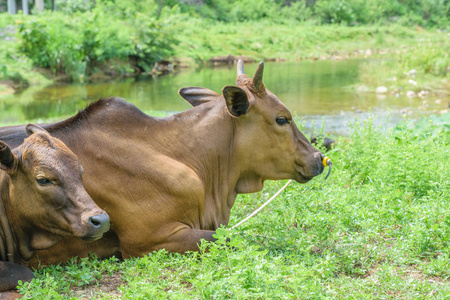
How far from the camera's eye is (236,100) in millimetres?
5238

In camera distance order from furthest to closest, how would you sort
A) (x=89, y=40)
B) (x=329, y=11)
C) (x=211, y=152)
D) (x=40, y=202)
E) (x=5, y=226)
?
(x=329, y=11) < (x=89, y=40) < (x=211, y=152) < (x=5, y=226) < (x=40, y=202)

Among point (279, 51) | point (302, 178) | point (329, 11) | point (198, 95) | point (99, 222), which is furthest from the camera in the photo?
point (329, 11)

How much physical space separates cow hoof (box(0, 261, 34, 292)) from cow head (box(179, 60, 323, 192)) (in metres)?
2.17

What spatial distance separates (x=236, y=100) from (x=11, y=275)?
240 cm

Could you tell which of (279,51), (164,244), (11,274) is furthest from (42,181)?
(279,51)

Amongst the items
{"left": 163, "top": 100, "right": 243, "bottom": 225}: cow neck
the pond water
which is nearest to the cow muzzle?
{"left": 163, "top": 100, "right": 243, "bottom": 225}: cow neck

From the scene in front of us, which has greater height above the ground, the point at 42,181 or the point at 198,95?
the point at 198,95

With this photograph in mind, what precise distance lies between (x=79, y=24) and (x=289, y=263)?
24.8 metres

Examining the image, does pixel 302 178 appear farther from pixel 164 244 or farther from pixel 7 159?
pixel 7 159

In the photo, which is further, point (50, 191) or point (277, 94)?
point (277, 94)

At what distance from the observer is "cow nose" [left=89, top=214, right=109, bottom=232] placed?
3.96m

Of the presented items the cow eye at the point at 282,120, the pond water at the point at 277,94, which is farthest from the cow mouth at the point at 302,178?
the pond water at the point at 277,94

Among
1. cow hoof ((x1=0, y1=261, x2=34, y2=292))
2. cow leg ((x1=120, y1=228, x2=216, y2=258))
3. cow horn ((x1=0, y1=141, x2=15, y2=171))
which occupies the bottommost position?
cow leg ((x1=120, y1=228, x2=216, y2=258))

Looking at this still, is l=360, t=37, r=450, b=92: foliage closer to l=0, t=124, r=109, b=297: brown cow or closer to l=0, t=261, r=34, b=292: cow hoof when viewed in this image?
l=0, t=124, r=109, b=297: brown cow
